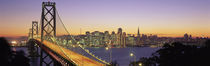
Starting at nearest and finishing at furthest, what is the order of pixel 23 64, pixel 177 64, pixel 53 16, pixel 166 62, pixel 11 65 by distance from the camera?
pixel 11 65 < pixel 23 64 < pixel 177 64 < pixel 166 62 < pixel 53 16

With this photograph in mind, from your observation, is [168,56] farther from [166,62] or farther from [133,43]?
[133,43]

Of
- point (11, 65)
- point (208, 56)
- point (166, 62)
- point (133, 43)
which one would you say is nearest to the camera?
point (11, 65)

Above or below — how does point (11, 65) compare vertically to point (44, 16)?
below

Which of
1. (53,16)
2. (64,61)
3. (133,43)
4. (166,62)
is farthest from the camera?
(133,43)

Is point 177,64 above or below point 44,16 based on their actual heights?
below

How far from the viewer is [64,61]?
21.6 meters

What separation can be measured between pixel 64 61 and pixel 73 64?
1910 mm

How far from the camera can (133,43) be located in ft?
503

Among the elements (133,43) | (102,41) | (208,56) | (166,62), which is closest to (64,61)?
(166,62)

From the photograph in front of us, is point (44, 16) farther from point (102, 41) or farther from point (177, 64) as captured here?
point (102, 41)

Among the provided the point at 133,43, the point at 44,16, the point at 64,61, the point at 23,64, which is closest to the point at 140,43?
the point at 133,43

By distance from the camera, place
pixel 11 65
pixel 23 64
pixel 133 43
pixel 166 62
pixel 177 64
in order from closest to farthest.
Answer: pixel 11 65 < pixel 23 64 < pixel 177 64 < pixel 166 62 < pixel 133 43

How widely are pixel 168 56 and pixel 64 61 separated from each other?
872cm

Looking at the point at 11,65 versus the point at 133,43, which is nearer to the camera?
the point at 11,65
